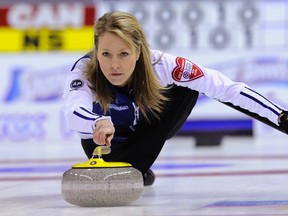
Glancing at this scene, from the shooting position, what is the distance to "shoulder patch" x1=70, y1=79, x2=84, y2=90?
337 centimetres

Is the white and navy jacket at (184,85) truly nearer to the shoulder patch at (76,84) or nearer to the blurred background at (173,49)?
the shoulder patch at (76,84)

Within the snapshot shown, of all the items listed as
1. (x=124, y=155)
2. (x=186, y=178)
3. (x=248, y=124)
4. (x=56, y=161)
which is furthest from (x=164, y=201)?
(x=248, y=124)

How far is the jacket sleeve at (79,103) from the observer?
314 centimetres

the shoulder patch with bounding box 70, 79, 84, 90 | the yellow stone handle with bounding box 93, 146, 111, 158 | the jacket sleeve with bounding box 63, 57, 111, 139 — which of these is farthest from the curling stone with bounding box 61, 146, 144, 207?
the shoulder patch with bounding box 70, 79, 84, 90

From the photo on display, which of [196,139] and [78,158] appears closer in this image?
[78,158]

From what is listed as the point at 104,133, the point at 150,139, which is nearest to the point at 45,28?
the point at 150,139

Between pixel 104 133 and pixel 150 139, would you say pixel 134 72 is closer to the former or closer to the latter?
pixel 150 139

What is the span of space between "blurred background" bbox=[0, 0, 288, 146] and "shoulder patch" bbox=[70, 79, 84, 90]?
24.7ft

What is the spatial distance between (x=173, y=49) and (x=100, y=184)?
8.13m

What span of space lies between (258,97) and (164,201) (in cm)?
69

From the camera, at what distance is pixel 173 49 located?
11086 mm

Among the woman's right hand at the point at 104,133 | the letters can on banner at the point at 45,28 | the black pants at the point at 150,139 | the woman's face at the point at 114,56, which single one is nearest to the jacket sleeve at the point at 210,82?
the black pants at the point at 150,139

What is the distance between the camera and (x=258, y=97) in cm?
362

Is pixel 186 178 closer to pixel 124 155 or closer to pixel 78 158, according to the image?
pixel 124 155
